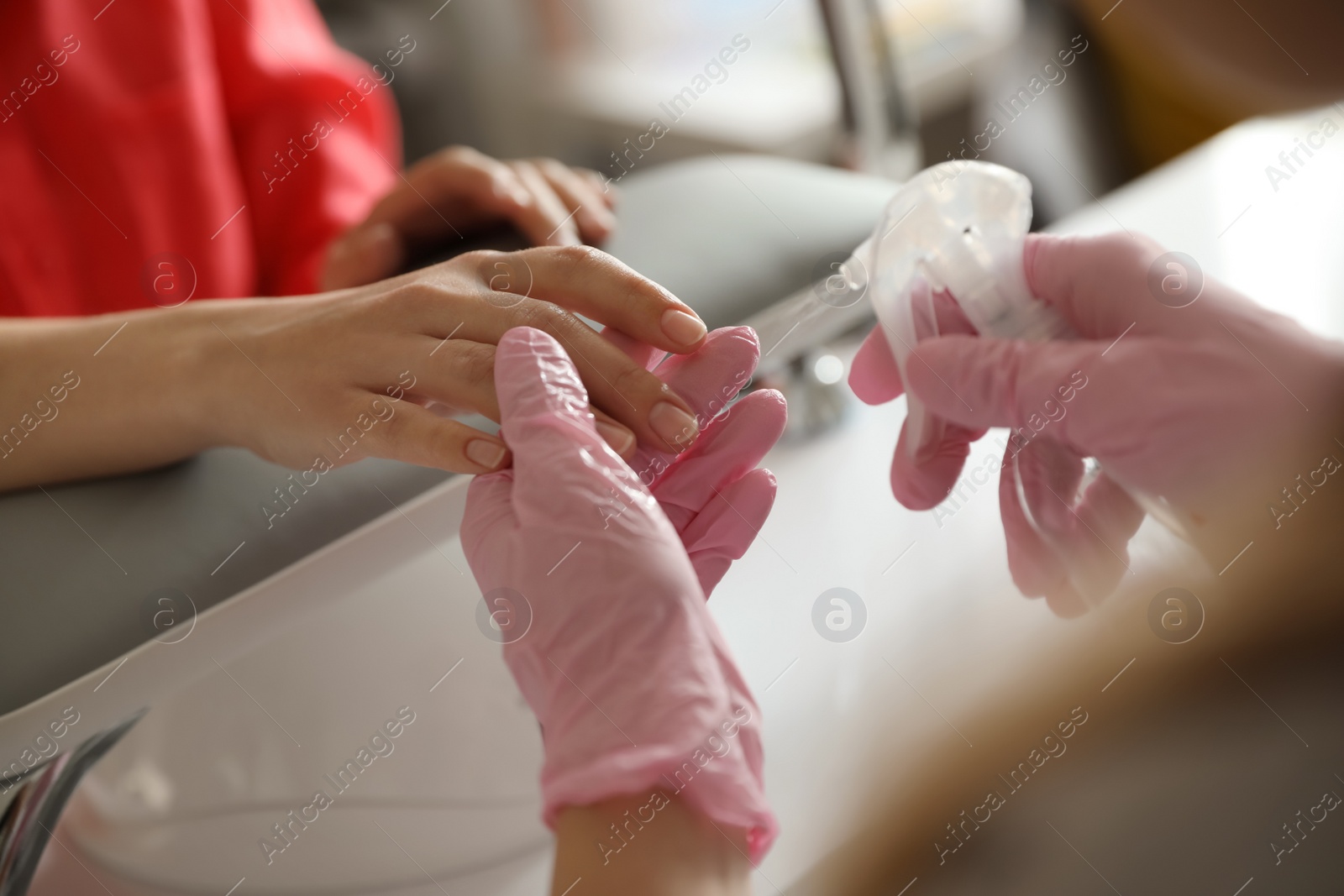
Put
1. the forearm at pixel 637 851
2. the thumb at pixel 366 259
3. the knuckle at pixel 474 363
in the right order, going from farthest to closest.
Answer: the thumb at pixel 366 259 < the knuckle at pixel 474 363 < the forearm at pixel 637 851

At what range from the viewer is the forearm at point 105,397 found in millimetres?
491

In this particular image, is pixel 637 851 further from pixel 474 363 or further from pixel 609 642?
pixel 474 363

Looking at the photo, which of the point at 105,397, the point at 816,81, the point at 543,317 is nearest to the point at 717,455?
the point at 543,317

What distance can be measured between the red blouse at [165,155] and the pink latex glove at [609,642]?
0.50 metres

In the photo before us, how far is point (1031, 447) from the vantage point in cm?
48

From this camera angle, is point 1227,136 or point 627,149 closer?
point 1227,136

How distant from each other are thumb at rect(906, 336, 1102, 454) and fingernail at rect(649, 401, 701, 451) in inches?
5.8

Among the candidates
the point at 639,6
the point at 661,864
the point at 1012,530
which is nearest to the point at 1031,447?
the point at 1012,530

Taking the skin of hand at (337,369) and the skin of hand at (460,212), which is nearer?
the skin of hand at (337,369)

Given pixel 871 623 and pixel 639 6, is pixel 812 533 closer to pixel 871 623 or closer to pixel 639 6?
pixel 871 623

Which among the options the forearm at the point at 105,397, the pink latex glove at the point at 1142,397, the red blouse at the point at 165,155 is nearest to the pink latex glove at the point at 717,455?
the pink latex glove at the point at 1142,397

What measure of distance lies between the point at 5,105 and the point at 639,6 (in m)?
1.32

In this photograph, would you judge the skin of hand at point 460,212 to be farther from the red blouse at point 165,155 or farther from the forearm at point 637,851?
the forearm at point 637,851

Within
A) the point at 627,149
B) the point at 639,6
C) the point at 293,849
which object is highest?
the point at 639,6
